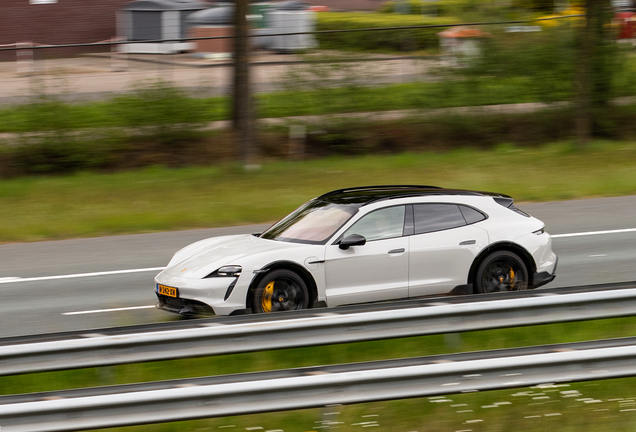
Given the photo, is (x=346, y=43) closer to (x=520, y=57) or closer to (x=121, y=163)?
Answer: (x=520, y=57)

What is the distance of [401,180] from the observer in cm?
1789

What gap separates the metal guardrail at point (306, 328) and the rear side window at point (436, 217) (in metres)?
3.26

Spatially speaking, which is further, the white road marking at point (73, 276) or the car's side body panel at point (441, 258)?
the white road marking at point (73, 276)

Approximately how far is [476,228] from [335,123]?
11965 mm

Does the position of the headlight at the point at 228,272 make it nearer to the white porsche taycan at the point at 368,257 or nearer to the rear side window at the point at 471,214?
the white porsche taycan at the point at 368,257

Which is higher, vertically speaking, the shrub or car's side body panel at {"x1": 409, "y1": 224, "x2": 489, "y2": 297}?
the shrub

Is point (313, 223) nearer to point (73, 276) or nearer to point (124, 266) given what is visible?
point (124, 266)

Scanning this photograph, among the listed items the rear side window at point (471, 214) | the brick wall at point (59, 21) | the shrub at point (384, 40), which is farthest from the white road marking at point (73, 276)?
the brick wall at point (59, 21)

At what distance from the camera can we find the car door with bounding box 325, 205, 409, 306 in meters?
8.74

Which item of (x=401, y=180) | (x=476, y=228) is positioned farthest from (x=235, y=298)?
(x=401, y=180)

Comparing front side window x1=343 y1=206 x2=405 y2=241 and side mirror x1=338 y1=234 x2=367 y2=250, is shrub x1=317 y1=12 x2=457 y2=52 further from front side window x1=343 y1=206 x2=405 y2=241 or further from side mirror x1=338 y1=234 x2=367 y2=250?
side mirror x1=338 y1=234 x2=367 y2=250

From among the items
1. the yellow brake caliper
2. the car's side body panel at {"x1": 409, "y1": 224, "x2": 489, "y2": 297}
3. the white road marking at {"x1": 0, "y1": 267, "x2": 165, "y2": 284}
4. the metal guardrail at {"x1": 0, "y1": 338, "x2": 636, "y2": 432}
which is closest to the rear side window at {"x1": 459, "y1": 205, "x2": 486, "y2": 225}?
the car's side body panel at {"x1": 409, "y1": 224, "x2": 489, "y2": 297}

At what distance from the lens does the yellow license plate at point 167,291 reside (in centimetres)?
859

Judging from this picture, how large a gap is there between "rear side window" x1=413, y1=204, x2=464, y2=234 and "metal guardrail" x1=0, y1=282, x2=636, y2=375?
3264mm
